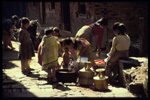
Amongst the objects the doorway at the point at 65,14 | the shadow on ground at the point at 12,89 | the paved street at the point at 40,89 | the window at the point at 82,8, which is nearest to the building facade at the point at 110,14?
the window at the point at 82,8

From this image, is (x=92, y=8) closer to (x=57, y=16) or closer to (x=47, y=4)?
(x=57, y=16)

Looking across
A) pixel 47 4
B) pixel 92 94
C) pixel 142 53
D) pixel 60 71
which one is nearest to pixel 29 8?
pixel 47 4

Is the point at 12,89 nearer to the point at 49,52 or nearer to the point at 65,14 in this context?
the point at 49,52

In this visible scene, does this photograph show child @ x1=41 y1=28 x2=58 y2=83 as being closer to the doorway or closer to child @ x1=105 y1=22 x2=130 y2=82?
child @ x1=105 y1=22 x2=130 y2=82

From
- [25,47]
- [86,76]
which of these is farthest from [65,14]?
[86,76]

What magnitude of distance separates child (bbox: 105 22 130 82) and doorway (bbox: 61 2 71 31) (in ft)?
32.1

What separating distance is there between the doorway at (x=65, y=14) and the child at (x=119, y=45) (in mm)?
9792

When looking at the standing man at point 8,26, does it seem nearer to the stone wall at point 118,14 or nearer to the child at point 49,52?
the stone wall at point 118,14

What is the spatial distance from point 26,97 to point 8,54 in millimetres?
6187

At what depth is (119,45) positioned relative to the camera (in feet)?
23.7

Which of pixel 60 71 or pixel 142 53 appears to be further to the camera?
pixel 142 53

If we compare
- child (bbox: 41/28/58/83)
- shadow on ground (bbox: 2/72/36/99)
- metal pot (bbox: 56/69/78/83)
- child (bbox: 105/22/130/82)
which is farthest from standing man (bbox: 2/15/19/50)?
child (bbox: 105/22/130/82)

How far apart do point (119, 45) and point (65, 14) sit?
1038 centimetres

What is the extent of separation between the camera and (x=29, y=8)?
24578 millimetres
